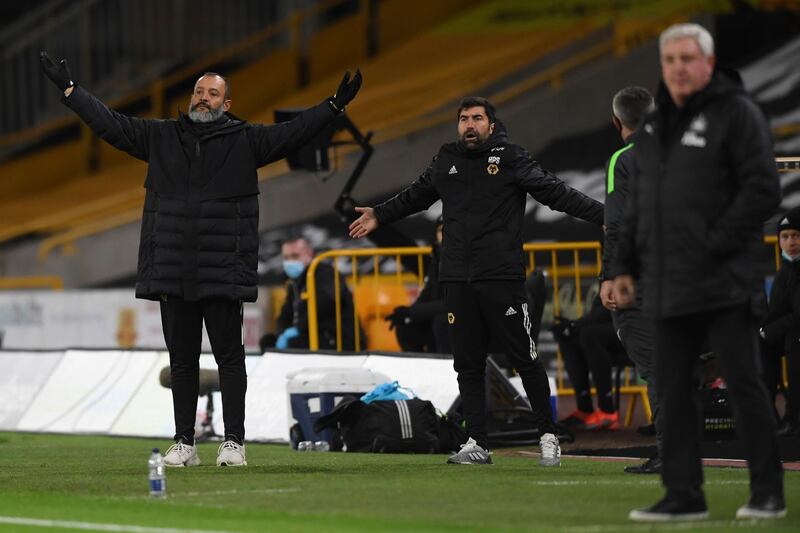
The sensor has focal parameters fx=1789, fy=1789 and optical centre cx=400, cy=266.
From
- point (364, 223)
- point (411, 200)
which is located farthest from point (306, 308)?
point (364, 223)

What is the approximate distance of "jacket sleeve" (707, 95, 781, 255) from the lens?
22.1 ft

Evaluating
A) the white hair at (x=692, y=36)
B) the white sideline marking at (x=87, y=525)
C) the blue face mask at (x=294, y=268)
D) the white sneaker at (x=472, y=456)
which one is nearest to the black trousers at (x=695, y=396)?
the white hair at (x=692, y=36)

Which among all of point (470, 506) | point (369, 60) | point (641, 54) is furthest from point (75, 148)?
point (470, 506)

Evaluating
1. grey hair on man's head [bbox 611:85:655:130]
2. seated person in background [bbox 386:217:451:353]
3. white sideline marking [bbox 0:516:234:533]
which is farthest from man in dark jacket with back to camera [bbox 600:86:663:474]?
seated person in background [bbox 386:217:451:353]

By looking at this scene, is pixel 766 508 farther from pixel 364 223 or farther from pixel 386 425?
pixel 386 425

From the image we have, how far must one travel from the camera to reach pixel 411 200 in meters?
10.3

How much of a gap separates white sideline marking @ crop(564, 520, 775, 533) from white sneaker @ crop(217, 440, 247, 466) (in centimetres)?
350

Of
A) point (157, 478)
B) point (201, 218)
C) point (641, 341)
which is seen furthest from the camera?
point (201, 218)

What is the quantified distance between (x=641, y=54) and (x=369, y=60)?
796 centimetres

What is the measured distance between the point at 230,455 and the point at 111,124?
6.38ft

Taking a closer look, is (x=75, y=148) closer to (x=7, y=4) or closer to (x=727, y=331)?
(x=7, y=4)

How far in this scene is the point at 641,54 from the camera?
856 inches

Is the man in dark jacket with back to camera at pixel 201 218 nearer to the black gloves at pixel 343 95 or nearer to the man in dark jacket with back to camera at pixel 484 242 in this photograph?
the black gloves at pixel 343 95

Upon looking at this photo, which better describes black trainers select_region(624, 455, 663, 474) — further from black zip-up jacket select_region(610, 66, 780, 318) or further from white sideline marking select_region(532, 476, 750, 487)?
black zip-up jacket select_region(610, 66, 780, 318)
